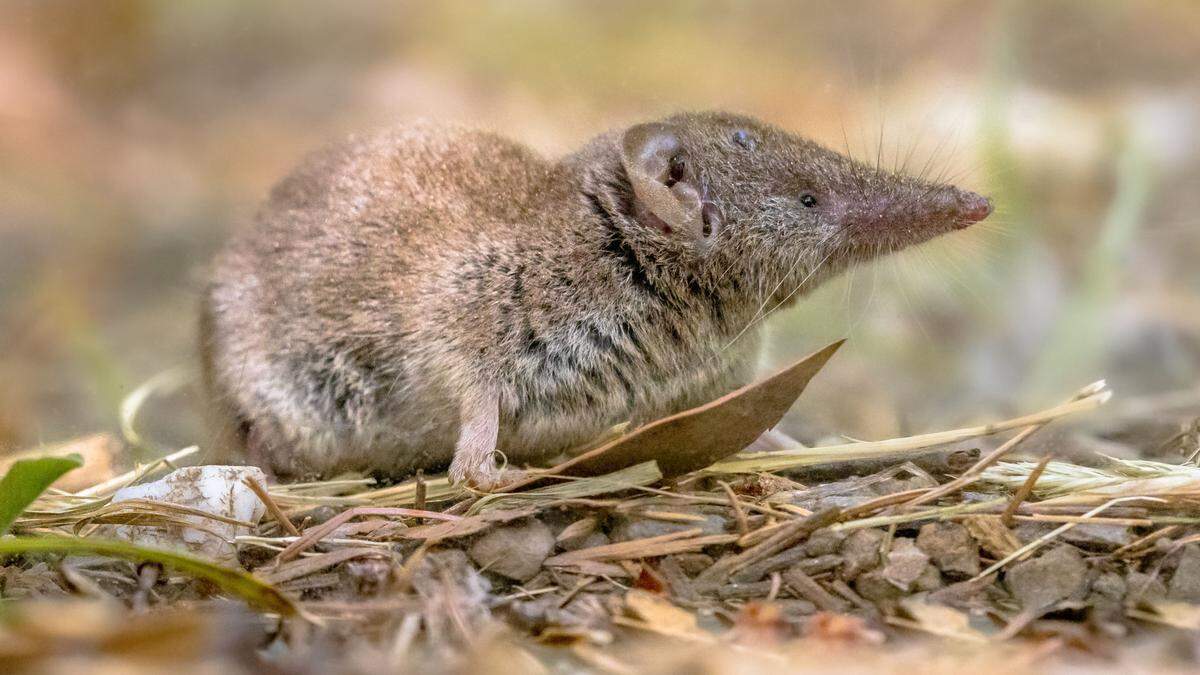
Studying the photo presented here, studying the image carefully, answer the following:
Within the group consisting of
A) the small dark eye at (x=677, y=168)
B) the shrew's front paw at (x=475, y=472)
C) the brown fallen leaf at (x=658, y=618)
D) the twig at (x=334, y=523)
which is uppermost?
the small dark eye at (x=677, y=168)

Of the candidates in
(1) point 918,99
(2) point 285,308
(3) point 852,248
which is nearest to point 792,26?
(1) point 918,99

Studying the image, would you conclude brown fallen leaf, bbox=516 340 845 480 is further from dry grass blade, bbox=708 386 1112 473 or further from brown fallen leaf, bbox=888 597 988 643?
brown fallen leaf, bbox=888 597 988 643

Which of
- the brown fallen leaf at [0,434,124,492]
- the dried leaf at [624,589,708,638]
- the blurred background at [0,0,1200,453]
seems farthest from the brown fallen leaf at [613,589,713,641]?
the brown fallen leaf at [0,434,124,492]

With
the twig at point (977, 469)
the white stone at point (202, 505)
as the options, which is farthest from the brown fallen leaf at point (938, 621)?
the white stone at point (202, 505)

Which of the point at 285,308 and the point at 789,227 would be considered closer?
the point at 789,227

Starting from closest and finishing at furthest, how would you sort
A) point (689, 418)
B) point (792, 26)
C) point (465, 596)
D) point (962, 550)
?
point (465, 596), point (962, 550), point (689, 418), point (792, 26)

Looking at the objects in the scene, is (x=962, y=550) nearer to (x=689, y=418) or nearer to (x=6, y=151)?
(x=689, y=418)

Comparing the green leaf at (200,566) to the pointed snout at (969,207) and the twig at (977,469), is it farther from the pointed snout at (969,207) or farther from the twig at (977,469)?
the pointed snout at (969,207)
